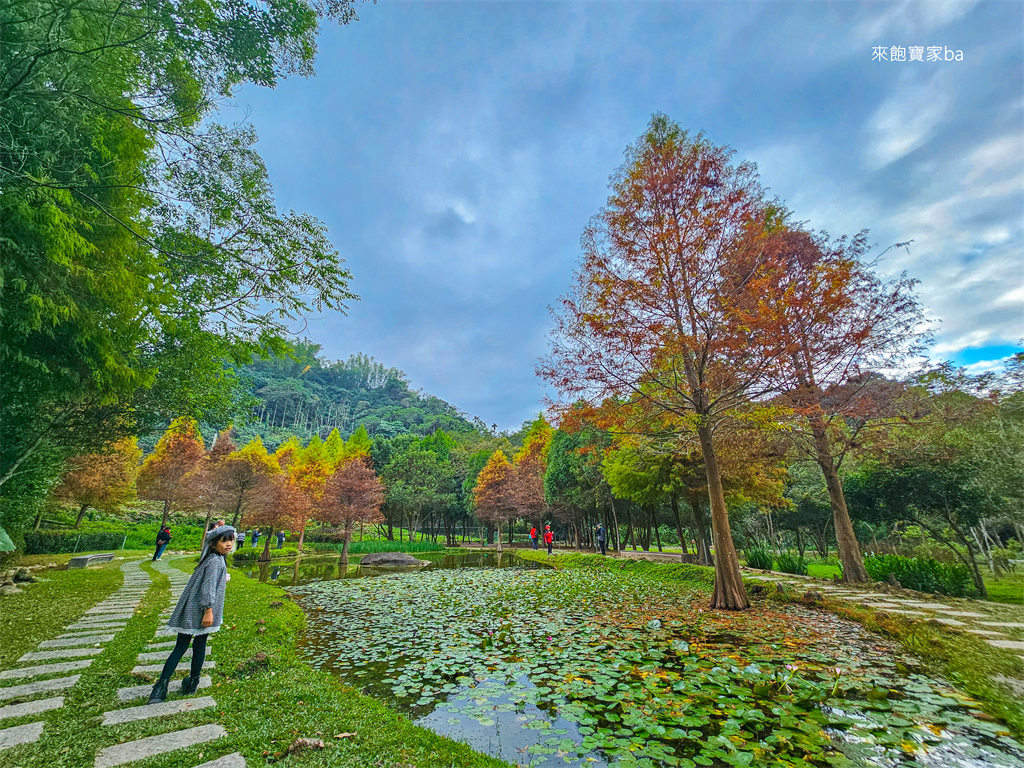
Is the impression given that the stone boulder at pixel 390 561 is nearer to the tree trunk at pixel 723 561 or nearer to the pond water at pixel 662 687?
the pond water at pixel 662 687

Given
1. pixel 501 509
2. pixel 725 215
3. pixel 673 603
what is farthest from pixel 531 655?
pixel 501 509

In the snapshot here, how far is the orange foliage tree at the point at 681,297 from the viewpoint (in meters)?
8.37

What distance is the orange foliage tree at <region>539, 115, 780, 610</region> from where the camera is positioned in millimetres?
8367

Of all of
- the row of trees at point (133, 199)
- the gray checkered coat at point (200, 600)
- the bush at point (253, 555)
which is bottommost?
the bush at point (253, 555)

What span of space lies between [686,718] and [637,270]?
8134mm

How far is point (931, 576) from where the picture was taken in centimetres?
933

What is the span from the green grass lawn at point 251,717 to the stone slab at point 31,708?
0.35 ft

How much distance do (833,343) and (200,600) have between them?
1310 centimetres

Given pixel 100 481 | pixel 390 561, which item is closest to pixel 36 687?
pixel 390 561

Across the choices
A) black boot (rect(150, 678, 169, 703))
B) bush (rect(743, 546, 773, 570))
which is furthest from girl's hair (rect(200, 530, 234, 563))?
bush (rect(743, 546, 773, 570))

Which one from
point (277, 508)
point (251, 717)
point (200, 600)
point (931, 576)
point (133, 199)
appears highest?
point (133, 199)

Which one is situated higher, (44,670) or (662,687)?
(44,670)

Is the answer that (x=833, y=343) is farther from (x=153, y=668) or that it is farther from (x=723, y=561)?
(x=153, y=668)

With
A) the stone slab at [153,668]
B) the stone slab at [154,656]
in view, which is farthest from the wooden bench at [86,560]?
the stone slab at [153,668]
